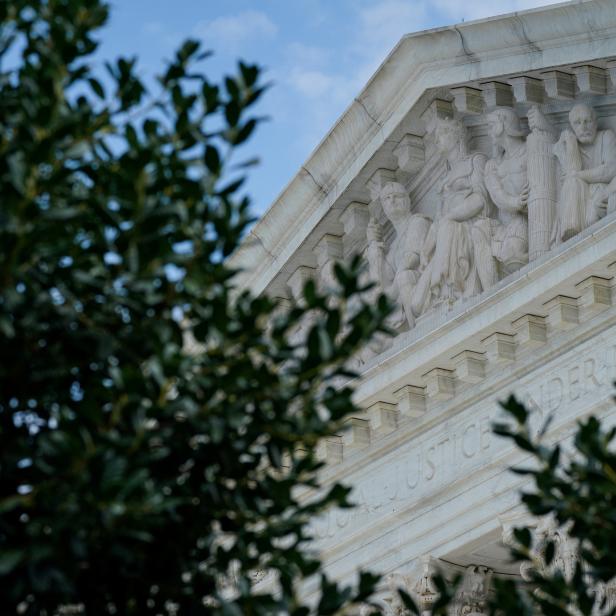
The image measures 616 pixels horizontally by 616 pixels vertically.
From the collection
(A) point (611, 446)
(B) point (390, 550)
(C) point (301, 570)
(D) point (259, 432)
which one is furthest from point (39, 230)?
(B) point (390, 550)

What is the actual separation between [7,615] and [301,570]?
1187 millimetres

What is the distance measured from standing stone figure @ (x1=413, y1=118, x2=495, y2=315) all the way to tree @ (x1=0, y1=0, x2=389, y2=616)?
1039 centimetres

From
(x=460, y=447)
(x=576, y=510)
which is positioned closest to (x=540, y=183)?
(x=460, y=447)

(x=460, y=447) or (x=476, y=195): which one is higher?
(x=476, y=195)

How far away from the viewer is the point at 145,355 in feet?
23.1

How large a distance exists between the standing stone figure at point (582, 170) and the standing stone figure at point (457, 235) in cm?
106

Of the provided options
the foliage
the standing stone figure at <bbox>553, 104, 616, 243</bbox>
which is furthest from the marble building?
the foliage

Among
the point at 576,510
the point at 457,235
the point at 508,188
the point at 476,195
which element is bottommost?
the point at 576,510

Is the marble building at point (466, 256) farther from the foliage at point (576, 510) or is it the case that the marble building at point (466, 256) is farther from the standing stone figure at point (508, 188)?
the foliage at point (576, 510)

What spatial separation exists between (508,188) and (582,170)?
96 cm

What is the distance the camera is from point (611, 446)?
627 inches

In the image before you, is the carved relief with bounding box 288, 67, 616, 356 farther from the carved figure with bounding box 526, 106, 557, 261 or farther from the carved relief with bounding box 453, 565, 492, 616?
the carved relief with bounding box 453, 565, 492, 616

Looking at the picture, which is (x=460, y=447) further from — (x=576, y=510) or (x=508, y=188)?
(x=576, y=510)

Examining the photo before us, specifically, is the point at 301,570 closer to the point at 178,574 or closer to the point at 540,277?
the point at 178,574
